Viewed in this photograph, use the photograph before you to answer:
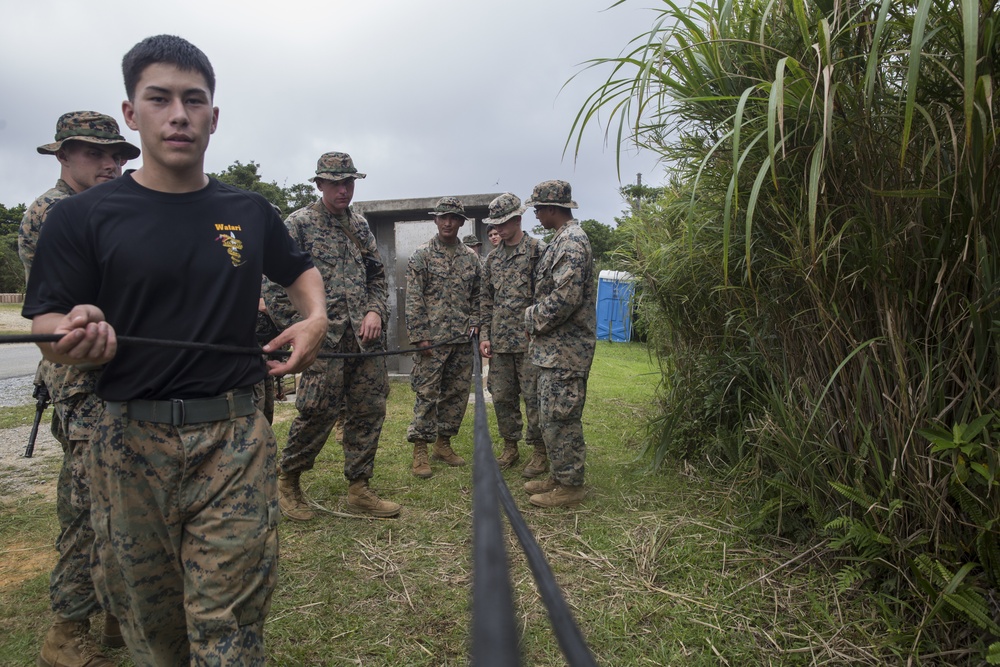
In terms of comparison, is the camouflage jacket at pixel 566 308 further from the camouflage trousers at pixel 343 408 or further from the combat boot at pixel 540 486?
the camouflage trousers at pixel 343 408

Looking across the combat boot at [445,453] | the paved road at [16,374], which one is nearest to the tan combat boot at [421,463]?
the combat boot at [445,453]

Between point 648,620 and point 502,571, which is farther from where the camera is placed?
point 648,620

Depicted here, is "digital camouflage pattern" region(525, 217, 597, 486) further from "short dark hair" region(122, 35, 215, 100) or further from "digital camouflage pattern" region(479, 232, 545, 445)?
"short dark hair" region(122, 35, 215, 100)

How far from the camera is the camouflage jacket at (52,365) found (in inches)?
90.7

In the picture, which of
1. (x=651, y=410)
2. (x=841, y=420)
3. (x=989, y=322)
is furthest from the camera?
Answer: (x=651, y=410)

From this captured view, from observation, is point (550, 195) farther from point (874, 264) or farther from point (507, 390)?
point (874, 264)

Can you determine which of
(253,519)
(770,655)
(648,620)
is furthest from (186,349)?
(770,655)

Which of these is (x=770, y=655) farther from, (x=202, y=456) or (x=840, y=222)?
(x=202, y=456)

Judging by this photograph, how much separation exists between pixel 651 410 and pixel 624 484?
66.9 inches

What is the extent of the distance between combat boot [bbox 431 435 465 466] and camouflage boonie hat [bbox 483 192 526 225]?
1.91m

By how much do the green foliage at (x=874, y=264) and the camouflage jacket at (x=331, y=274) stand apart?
1868 millimetres

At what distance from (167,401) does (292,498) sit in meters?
2.36

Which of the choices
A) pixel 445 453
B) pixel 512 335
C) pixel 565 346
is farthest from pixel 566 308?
pixel 445 453

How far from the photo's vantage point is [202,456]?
5.60ft
